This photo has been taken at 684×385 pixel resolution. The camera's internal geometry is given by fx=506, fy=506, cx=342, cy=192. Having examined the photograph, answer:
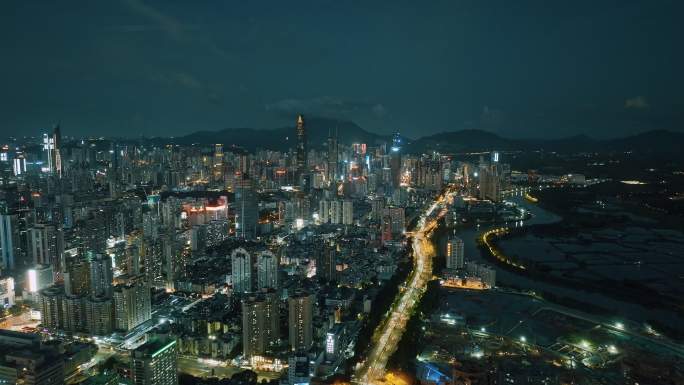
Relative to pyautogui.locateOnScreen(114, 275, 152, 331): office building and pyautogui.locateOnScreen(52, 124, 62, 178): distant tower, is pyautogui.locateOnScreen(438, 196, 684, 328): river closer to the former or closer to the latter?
pyautogui.locateOnScreen(114, 275, 152, 331): office building

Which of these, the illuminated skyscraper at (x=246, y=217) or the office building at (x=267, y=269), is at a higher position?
the illuminated skyscraper at (x=246, y=217)

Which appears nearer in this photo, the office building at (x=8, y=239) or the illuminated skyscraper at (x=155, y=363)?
the illuminated skyscraper at (x=155, y=363)

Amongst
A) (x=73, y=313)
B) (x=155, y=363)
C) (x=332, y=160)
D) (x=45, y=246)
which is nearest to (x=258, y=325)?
(x=155, y=363)

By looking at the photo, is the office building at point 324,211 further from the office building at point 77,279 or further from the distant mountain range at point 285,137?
the distant mountain range at point 285,137

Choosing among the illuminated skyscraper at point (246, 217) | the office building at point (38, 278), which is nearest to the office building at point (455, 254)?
the illuminated skyscraper at point (246, 217)

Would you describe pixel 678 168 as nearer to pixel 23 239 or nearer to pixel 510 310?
pixel 510 310

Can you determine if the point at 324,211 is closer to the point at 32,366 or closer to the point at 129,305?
the point at 129,305

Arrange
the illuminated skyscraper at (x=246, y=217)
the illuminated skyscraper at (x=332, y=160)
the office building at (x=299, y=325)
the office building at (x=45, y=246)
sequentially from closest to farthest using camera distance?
the office building at (x=299, y=325)
the office building at (x=45, y=246)
the illuminated skyscraper at (x=246, y=217)
the illuminated skyscraper at (x=332, y=160)
